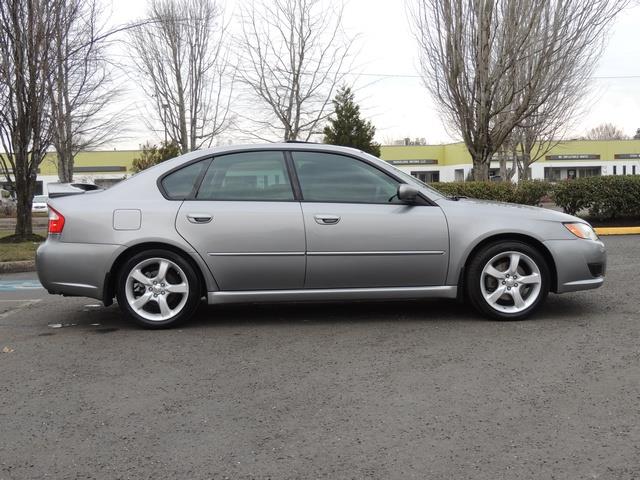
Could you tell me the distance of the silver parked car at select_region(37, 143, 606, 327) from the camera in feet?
16.9

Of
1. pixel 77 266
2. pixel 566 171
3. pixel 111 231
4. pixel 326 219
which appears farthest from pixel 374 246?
pixel 566 171

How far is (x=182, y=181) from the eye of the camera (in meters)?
5.36

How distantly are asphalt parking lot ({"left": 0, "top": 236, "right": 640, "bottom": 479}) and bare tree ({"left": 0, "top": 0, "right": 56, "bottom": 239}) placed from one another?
7.14 meters

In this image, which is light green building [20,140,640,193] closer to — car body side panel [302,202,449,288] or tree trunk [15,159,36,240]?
tree trunk [15,159,36,240]

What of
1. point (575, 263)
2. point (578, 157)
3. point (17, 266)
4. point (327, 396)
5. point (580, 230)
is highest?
point (578, 157)

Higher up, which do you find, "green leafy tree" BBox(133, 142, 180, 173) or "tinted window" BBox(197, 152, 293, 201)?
"green leafy tree" BBox(133, 142, 180, 173)

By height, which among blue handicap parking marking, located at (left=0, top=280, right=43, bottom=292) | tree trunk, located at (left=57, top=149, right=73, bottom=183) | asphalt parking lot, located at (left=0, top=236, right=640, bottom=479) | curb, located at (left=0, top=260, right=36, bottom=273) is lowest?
asphalt parking lot, located at (left=0, top=236, right=640, bottom=479)

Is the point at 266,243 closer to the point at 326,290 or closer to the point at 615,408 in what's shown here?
the point at 326,290

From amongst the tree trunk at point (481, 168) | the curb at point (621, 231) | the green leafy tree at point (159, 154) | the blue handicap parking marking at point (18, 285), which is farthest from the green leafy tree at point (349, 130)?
the blue handicap parking marking at point (18, 285)

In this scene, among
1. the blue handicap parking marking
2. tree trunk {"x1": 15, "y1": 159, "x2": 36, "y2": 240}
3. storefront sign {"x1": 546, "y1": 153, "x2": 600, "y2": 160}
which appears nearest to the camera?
the blue handicap parking marking

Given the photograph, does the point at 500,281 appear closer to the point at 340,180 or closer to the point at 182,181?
the point at 340,180

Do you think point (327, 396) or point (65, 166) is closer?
point (327, 396)

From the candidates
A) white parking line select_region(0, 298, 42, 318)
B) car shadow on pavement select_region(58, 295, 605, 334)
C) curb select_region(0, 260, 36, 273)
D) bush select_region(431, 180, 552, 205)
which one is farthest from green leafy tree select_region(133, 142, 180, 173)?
car shadow on pavement select_region(58, 295, 605, 334)

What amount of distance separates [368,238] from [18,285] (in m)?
5.19
